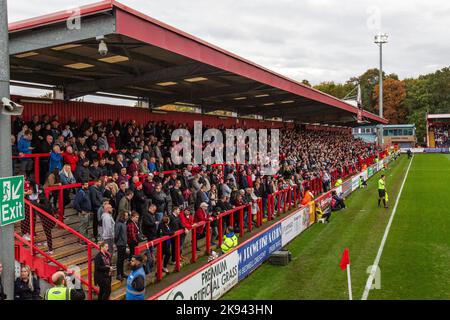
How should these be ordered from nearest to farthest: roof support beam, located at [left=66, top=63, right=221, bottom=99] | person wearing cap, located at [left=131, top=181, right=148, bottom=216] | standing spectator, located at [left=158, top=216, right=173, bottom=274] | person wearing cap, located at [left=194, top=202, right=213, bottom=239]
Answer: standing spectator, located at [left=158, top=216, right=173, bottom=274] → person wearing cap, located at [left=131, top=181, right=148, bottom=216] → person wearing cap, located at [left=194, top=202, right=213, bottom=239] → roof support beam, located at [left=66, top=63, right=221, bottom=99]

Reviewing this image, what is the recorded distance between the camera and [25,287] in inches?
328

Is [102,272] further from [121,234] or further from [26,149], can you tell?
[26,149]

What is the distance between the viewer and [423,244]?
16.2 m

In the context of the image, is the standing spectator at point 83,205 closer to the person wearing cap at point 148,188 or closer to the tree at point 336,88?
the person wearing cap at point 148,188

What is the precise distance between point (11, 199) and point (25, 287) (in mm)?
1955

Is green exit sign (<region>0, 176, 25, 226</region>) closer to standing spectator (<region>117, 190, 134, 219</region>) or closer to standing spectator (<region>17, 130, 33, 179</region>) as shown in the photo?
standing spectator (<region>117, 190, 134, 219</region>)

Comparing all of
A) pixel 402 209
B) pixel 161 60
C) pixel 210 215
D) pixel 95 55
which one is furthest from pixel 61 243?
pixel 402 209

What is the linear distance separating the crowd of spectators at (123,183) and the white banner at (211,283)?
1.16m

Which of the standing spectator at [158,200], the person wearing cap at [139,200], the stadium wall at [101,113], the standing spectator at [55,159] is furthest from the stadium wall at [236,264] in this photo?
the stadium wall at [101,113]

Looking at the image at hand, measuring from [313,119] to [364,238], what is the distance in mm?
33034

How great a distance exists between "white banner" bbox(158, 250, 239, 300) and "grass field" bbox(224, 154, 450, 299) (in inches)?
15.0

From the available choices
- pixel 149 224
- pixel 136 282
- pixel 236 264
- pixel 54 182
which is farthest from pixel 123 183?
pixel 136 282

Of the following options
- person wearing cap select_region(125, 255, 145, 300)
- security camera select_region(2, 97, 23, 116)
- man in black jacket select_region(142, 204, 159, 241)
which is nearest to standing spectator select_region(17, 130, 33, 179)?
man in black jacket select_region(142, 204, 159, 241)

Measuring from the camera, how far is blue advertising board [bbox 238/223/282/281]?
12.3m
